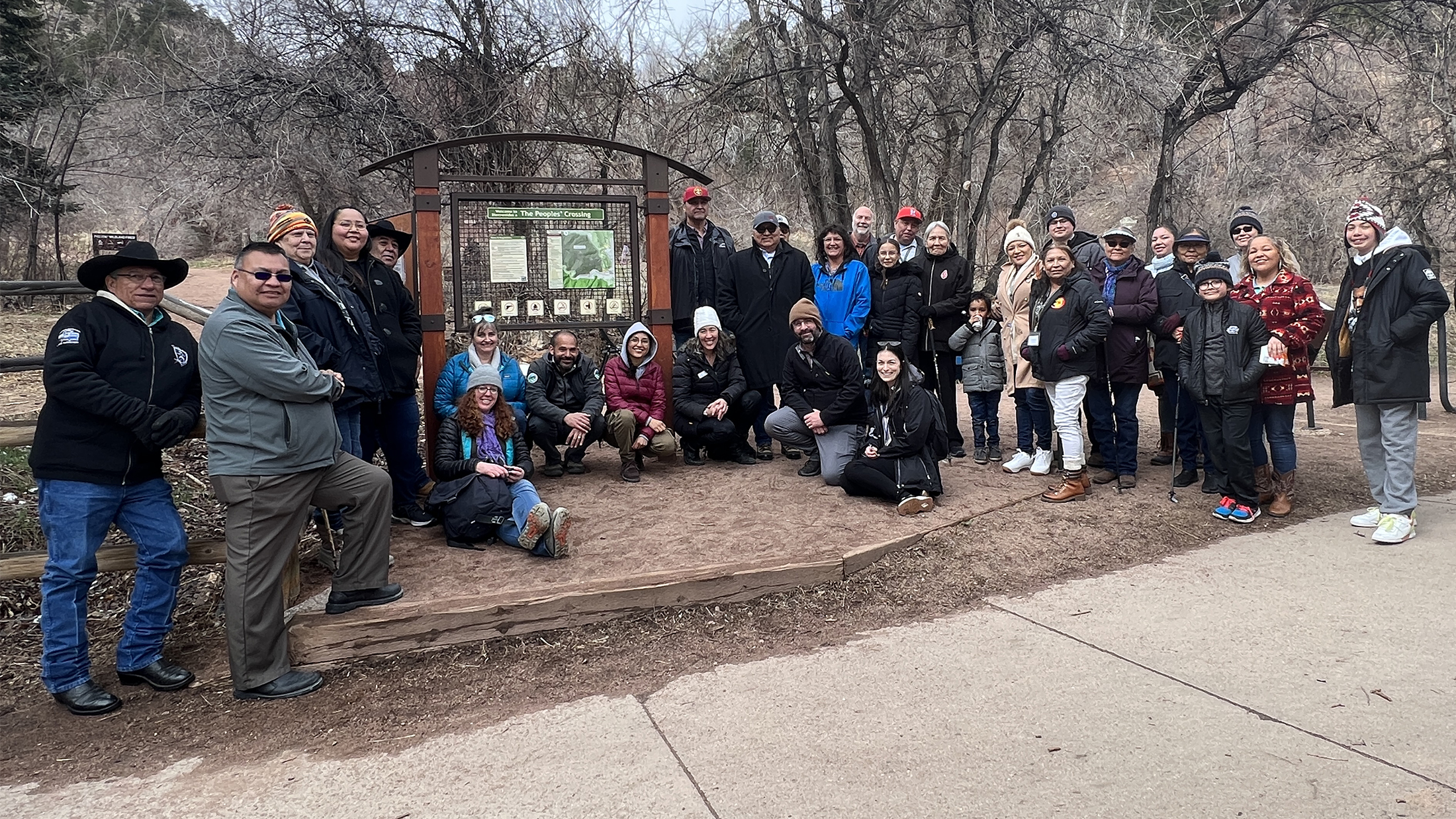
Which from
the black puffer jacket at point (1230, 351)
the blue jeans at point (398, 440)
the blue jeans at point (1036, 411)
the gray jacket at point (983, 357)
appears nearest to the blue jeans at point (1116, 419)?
the blue jeans at point (1036, 411)

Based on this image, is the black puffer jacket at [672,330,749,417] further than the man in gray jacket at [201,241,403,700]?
Yes

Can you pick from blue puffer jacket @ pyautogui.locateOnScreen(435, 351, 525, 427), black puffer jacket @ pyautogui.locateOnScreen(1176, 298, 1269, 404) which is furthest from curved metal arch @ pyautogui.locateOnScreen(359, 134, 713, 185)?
black puffer jacket @ pyautogui.locateOnScreen(1176, 298, 1269, 404)

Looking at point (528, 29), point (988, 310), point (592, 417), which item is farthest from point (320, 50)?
point (988, 310)

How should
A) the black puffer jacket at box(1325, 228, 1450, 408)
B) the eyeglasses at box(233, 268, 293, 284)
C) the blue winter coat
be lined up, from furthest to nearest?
the blue winter coat < the black puffer jacket at box(1325, 228, 1450, 408) < the eyeglasses at box(233, 268, 293, 284)

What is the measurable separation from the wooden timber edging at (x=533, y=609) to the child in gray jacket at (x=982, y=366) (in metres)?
2.65

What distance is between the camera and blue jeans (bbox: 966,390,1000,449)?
725 cm

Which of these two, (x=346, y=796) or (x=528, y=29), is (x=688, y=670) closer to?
(x=346, y=796)

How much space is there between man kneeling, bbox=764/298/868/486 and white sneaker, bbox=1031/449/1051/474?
1.32 meters

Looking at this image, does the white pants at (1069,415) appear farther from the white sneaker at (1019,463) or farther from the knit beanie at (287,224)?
the knit beanie at (287,224)

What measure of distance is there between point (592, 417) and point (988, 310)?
316cm

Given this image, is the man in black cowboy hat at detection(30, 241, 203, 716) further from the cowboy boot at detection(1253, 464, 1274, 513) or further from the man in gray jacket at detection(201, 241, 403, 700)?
the cowboy boot at detection(1253, 464, 1274, 513)

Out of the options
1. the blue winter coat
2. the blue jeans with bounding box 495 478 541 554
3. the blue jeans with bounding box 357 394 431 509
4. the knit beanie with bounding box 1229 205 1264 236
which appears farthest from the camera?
the blue winter coat

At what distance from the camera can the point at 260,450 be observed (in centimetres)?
374

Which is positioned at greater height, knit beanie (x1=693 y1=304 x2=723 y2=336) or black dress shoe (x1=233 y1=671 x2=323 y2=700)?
knit beanie (x1=693 y1=304 x2=723 y2=336)
